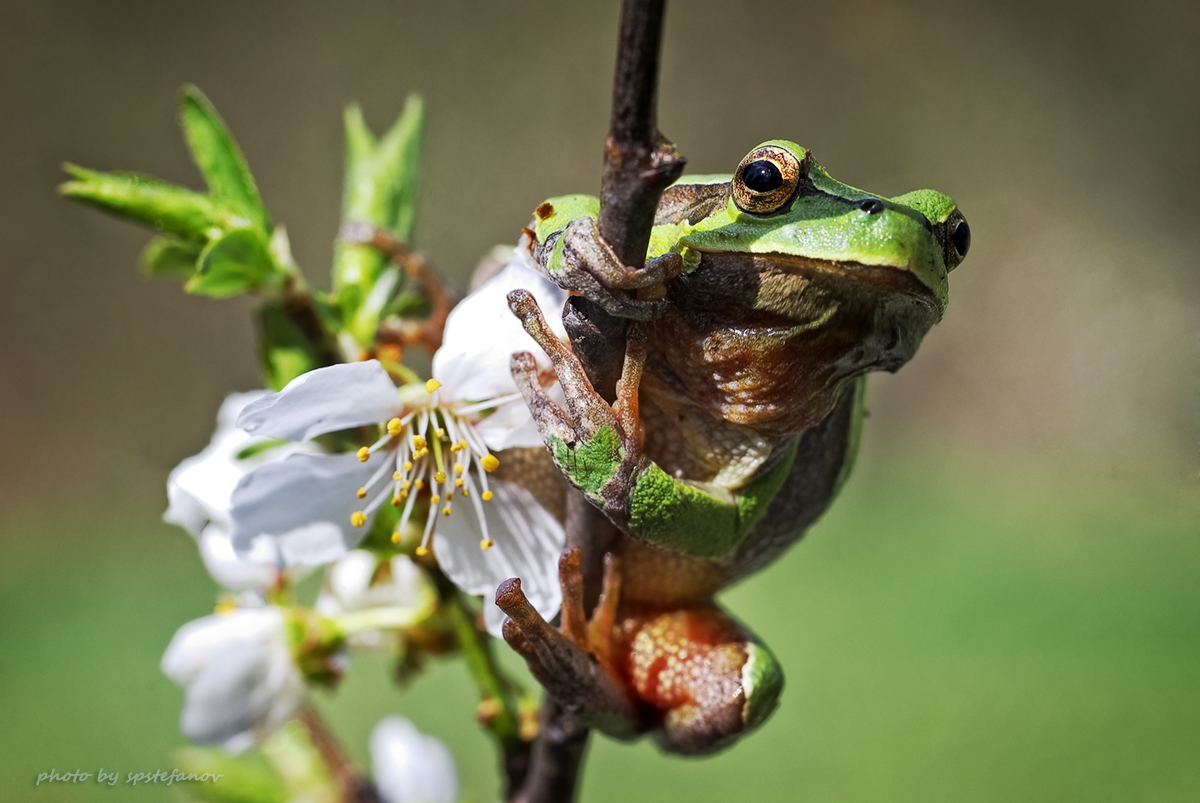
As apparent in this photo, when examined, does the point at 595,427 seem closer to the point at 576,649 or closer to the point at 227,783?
the point at 576,649

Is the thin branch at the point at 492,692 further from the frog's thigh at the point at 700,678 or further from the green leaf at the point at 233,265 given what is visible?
the green leaf at the point at 233,265

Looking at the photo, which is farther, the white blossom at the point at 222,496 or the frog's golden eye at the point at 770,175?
the white blossom at the point at 222,496

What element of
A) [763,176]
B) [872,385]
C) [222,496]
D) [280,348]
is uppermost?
[763,176]

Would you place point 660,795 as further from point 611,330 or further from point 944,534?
point 611,330

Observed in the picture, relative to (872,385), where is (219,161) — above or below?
above

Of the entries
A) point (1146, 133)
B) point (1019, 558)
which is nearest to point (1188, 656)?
point (1019, 558)

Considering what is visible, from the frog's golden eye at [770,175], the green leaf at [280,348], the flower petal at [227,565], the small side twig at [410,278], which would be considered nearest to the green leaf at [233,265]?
the green leaf at [280,348]

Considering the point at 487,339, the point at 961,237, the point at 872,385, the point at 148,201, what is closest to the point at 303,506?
the point at 487,339

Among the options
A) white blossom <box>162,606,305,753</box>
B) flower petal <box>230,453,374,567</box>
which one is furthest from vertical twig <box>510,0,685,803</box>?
white blossom <box>162,606,305,753</box>
